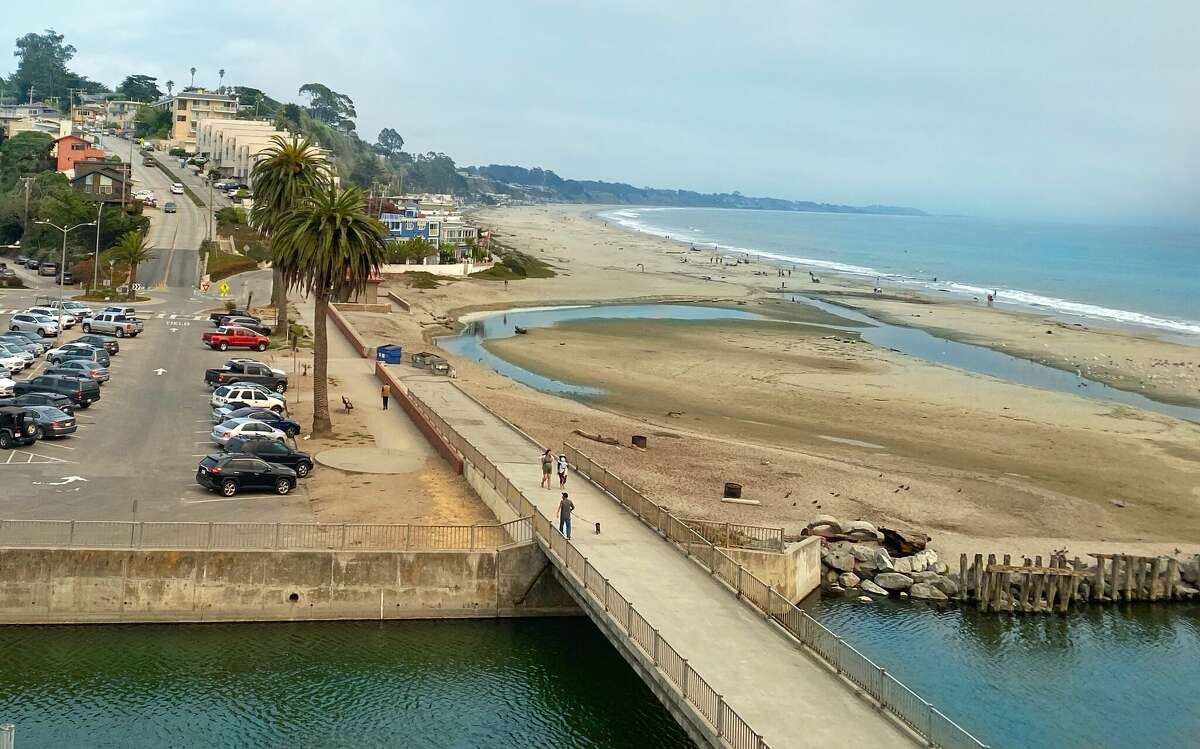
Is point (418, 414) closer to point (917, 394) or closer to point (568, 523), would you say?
point (568, 523)

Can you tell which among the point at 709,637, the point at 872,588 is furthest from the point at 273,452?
the point at 872,588

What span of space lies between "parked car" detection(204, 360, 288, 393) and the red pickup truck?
12.4 metres

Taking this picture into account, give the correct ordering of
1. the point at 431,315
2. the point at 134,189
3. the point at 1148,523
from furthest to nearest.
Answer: the point at 134,189 < the point at 431,315 < the point at 1148,523

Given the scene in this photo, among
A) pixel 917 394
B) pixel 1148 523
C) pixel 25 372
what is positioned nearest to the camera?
pixel 1148 523

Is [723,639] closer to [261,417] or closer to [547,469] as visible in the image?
[547,469]

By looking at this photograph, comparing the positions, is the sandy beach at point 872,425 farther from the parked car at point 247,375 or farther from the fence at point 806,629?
the parked car at point 247,375

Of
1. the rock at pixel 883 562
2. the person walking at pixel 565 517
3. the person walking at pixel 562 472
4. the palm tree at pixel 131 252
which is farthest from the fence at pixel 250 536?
the palm tree at pixel 131 252

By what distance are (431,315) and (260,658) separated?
75.4m

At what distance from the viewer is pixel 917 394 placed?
73125mm

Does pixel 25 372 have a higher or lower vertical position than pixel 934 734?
lower

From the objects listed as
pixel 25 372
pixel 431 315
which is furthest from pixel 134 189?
pixel 25 372

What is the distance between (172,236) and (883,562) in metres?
106

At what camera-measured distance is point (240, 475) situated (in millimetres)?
37875

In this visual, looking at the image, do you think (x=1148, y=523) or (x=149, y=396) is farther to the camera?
(x=149, y=396)
